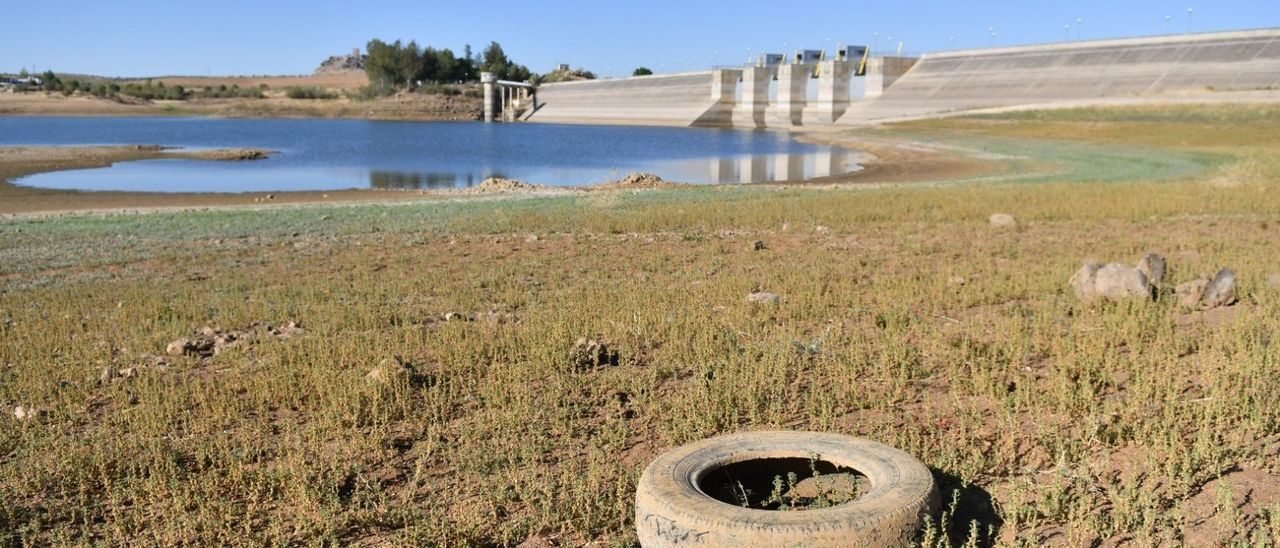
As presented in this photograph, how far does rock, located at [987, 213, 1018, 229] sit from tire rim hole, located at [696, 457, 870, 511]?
1371 centimetres

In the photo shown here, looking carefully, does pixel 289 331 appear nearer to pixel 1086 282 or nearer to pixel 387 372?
pixel 387 372

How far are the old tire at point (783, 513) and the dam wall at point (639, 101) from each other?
128082 millimetres

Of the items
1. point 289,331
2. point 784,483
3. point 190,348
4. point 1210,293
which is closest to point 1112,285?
point 1210,293

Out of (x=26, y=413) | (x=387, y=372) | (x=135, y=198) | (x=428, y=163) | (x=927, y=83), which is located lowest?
(x=135, y=198)

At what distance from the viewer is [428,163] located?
192ft

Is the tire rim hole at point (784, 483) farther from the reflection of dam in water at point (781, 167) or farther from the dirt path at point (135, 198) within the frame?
the reflection of dam in water at point (781, 167)

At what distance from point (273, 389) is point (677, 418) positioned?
349 centimetres

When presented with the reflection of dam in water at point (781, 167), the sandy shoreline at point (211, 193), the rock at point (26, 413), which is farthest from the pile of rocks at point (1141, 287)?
the reflection of dam in water at point (781, 167)

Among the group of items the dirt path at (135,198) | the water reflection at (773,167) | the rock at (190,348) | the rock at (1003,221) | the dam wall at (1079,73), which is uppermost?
the dam wall at (1079,73)

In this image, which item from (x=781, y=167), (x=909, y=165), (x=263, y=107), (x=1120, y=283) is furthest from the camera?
(x=263, y=107)

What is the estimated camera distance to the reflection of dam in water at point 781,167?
153ft

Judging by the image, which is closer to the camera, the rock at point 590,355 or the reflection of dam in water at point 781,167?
the rock at point 590,355

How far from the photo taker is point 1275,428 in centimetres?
672

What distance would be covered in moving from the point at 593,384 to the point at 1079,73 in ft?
314
